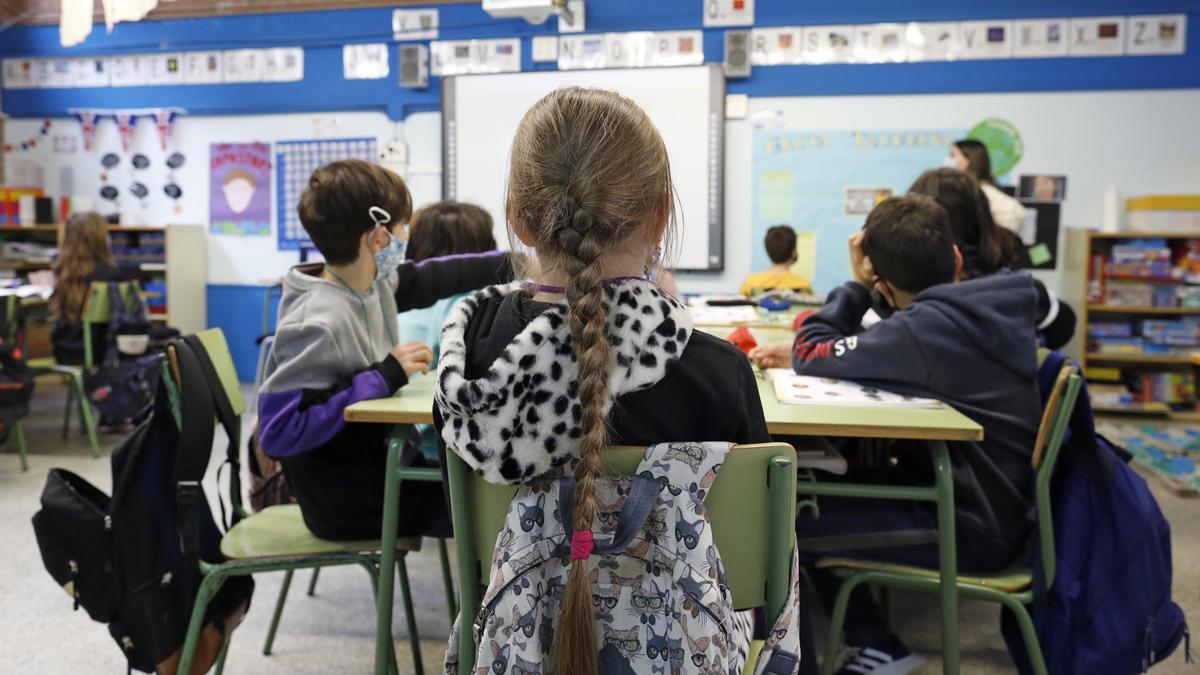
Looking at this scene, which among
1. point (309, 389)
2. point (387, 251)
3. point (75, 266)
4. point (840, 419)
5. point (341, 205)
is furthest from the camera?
point (75, 266)

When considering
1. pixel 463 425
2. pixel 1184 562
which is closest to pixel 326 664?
pixel 463 425

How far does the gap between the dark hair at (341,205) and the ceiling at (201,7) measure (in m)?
4.33

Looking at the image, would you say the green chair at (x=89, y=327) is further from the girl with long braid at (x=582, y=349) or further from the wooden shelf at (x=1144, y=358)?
the wooden shelf at (x=1144, y=358)

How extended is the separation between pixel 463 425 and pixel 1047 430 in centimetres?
105

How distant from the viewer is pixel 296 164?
6.11m

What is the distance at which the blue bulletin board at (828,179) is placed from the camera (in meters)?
5.39

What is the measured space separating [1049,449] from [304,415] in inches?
49.6

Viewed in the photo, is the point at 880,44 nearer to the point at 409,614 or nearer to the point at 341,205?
the point at 341,205

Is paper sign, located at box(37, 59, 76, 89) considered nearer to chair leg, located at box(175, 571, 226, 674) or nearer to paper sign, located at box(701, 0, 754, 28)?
paper sign, located at box(701, 0, 754, 28)

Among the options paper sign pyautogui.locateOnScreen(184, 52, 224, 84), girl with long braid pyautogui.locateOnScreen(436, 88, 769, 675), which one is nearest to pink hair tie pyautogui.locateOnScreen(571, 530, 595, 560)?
girl with long braid pyautogui.locateOnScreen(436, 88, 769, 675)

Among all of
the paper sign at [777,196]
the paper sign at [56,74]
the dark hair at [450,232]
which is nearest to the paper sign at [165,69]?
the paper sign at [56,74]

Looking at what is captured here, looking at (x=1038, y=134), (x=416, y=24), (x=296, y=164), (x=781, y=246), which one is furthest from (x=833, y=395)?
(x=296, y=164)

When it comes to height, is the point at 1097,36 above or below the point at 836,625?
above

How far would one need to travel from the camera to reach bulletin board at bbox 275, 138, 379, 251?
19.8ft
